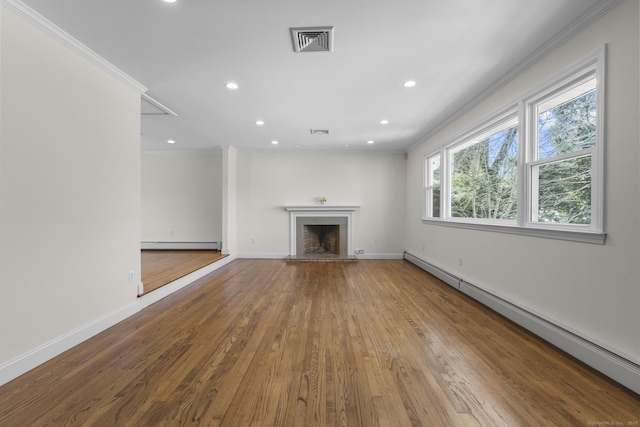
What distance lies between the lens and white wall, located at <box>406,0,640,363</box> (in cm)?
163

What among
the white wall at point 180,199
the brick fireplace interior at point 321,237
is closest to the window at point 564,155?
the brick fireplace interior at point 321,237

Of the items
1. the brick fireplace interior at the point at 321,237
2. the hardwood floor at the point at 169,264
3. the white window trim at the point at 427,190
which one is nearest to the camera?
the hardwood floor at the point at 169,264

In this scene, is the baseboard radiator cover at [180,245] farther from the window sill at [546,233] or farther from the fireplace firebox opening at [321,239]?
the window sill at [546,233]

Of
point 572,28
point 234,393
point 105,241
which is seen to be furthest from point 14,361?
point 572,28

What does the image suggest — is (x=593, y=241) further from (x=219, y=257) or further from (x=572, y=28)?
(x=219, y=257)

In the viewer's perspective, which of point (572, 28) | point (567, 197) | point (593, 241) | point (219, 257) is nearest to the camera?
point (593, 241)

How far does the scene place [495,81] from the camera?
285cm

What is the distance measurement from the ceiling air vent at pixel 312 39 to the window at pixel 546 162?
1.93m

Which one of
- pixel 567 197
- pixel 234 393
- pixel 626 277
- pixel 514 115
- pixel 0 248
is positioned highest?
pixel 514 115

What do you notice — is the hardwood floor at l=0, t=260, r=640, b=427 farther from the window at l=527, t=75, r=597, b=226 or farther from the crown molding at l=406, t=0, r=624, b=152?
the crown molding at l=406, t=0, r=624, b=152

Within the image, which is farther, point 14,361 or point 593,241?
point 593,241

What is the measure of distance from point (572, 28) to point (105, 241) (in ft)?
14.4

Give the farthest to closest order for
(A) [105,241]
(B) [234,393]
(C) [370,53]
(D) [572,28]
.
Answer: (A) [105,241]
(C) [370,53]
(D) [572,28]
(B) [234,393]

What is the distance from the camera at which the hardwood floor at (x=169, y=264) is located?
11.9ft
